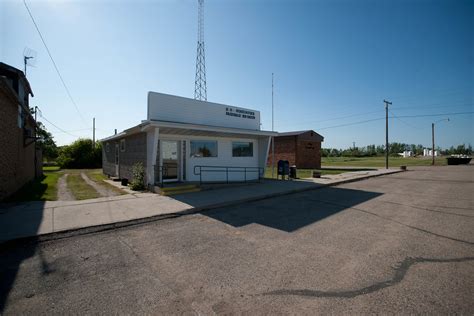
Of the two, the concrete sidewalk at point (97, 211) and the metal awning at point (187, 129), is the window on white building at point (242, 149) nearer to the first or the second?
the metal awning at point (187, 129)

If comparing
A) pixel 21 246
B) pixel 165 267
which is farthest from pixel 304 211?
pixel 21 246

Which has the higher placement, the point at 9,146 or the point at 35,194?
the point at 9,146

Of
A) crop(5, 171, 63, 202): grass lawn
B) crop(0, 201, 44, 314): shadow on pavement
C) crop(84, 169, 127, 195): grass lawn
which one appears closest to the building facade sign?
crop(84, 169, 127, 195): grass lawn

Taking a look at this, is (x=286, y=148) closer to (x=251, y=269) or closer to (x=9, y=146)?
(x=9, y=146)

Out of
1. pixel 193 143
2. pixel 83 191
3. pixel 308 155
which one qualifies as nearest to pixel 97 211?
pixel 83 191

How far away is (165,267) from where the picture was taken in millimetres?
3814

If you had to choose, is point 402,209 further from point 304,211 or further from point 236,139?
point 236,139

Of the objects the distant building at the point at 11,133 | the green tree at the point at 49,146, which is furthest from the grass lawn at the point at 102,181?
the green tree at the point at 49,146

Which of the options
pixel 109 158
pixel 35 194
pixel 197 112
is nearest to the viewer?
pixel 35 194

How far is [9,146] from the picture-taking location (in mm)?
9648

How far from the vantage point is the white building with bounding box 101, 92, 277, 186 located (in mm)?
10680

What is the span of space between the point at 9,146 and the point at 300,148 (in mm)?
25565

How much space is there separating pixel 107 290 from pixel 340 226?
526 centimetres

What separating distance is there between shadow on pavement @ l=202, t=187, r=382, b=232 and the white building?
4502mm
